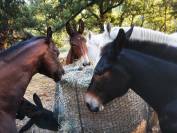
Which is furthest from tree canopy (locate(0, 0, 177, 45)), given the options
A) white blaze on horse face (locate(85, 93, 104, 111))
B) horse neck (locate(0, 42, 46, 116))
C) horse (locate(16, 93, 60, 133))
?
white blaze on horse face (locate(85, 93, 104, 111))

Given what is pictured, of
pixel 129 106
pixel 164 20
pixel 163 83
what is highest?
pixel 163 83

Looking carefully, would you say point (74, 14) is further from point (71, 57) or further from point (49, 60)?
point (49, 60)

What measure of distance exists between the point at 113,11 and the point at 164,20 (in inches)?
64.2

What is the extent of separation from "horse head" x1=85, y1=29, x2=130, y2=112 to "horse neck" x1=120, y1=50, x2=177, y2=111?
0.07m

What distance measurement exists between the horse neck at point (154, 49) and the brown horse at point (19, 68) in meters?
1.03

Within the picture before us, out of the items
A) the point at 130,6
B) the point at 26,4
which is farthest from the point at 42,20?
the point at 130,6

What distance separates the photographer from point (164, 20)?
608 inches

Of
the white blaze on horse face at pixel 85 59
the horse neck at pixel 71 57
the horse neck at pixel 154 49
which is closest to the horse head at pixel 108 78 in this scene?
the horse neck at pixel 154 49

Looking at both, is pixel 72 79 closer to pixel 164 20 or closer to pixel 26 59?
pixel 26 59

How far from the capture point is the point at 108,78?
4434mm

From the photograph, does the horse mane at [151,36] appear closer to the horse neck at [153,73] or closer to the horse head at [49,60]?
the horse neck at [153,73]

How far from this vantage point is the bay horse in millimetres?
4363

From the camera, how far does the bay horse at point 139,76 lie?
4363 millimetres

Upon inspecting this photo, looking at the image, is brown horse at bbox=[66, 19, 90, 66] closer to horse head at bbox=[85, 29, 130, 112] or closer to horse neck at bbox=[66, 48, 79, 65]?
horse neck at bbox=[66, 48, 79, 65]
